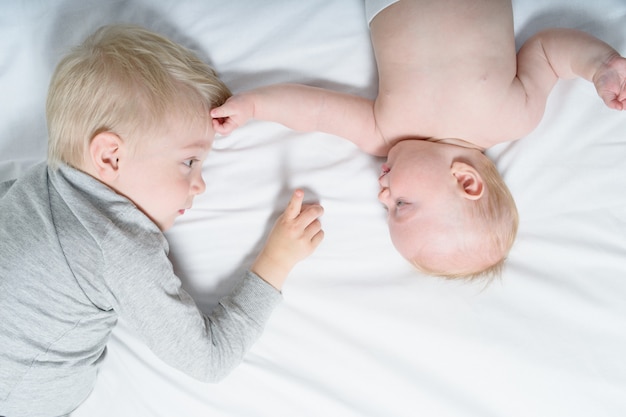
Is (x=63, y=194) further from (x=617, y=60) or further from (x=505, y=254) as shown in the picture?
(x=617, y=60)

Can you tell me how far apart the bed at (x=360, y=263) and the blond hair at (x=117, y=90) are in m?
0.19

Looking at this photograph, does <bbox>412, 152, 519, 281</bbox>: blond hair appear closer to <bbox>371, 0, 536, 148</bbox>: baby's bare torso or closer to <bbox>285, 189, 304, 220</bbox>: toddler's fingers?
<bbox>371, 0, 536, 148</bbox>: baby's bare torso

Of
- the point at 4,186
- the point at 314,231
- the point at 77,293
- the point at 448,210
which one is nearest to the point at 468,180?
the point at 448,210

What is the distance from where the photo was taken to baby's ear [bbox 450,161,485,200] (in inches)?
45.8

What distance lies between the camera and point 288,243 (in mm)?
1268

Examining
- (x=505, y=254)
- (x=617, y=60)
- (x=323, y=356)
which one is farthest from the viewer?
(x=323, y=356)

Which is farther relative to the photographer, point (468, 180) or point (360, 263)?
point (360, 263)

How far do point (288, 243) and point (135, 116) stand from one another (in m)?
0.41

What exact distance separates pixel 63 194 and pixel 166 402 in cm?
54

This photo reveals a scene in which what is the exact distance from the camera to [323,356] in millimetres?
1320

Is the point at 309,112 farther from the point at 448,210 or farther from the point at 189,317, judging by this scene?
the point at 189,317

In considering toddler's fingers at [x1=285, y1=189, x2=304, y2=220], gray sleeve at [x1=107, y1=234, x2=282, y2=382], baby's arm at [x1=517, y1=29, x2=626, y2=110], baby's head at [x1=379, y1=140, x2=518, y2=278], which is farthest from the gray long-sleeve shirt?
baby's arm at [x1=517, y1=29, x2=626, y2=110]

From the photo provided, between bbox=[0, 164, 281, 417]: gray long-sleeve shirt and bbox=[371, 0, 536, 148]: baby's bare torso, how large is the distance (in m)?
0.58

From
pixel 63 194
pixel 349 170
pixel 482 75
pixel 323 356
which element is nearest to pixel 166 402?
pixel 323 356
